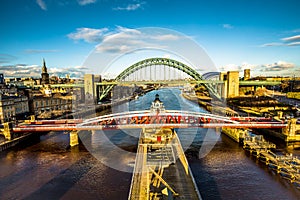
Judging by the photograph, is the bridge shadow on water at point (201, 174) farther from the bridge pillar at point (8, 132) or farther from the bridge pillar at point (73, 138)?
the bridge pillar at point (8, 132)

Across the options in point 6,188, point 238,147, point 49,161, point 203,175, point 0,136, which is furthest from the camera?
Answer: point 0,136

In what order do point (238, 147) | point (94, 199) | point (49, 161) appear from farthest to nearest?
point (238, 147)
point (49, 161)
point (94, 199)

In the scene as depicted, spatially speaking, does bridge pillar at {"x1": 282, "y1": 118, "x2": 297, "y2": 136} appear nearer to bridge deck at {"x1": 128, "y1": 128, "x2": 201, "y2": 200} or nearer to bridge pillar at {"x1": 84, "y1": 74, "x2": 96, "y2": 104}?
bridge deck at {"x1": 128, "y1": 128, "x2": 201, "y2": 200}

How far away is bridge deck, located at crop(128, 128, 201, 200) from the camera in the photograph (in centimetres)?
613

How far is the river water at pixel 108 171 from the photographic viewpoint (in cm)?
765

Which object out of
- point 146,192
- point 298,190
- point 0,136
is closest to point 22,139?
point 0,136

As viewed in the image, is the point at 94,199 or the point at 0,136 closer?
the point at 94,199

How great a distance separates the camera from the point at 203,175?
891 cm

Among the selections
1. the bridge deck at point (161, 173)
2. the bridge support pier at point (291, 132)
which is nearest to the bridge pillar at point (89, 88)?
the bridge deck at point (161, 173)

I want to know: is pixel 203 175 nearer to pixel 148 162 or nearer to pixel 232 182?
pixel 232 182

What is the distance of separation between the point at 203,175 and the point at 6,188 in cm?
792

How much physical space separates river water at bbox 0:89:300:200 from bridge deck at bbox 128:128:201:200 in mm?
991

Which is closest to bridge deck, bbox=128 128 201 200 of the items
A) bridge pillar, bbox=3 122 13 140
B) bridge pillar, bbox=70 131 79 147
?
bridge pillar, bbox=70 131 79 147

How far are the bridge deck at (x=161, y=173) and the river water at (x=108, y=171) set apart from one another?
0.99 metres
